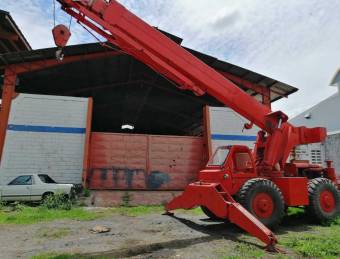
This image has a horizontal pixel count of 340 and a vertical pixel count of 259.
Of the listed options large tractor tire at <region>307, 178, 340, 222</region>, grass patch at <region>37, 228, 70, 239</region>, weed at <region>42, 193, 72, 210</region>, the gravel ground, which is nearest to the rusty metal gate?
weed at <region>42, 193, 72, 210</region>

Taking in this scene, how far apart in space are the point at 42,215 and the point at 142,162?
7.46 metres

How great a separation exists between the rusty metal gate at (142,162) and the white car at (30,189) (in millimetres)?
2813

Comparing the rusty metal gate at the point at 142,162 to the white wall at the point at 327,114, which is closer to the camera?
the rusty metal gate at the point at 142,162

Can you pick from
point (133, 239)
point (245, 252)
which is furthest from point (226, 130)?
point (245, 252)

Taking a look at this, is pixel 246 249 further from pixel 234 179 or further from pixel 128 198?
pixel 128 198

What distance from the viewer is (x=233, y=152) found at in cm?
834

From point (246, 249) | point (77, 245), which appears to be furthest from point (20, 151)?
point (246, 249)

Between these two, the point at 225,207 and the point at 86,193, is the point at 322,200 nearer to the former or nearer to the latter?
the point at 225,207

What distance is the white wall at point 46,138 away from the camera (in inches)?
597

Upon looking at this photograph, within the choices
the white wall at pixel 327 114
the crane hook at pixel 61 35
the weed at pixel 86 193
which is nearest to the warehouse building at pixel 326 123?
the white wall at pixel 327 114

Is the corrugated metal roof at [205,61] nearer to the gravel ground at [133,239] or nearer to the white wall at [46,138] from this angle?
the white wall at [46,138]

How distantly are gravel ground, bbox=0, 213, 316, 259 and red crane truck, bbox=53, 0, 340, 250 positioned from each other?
571mm

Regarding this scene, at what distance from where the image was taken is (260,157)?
9.08m

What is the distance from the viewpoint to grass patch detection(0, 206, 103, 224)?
29.8ft
